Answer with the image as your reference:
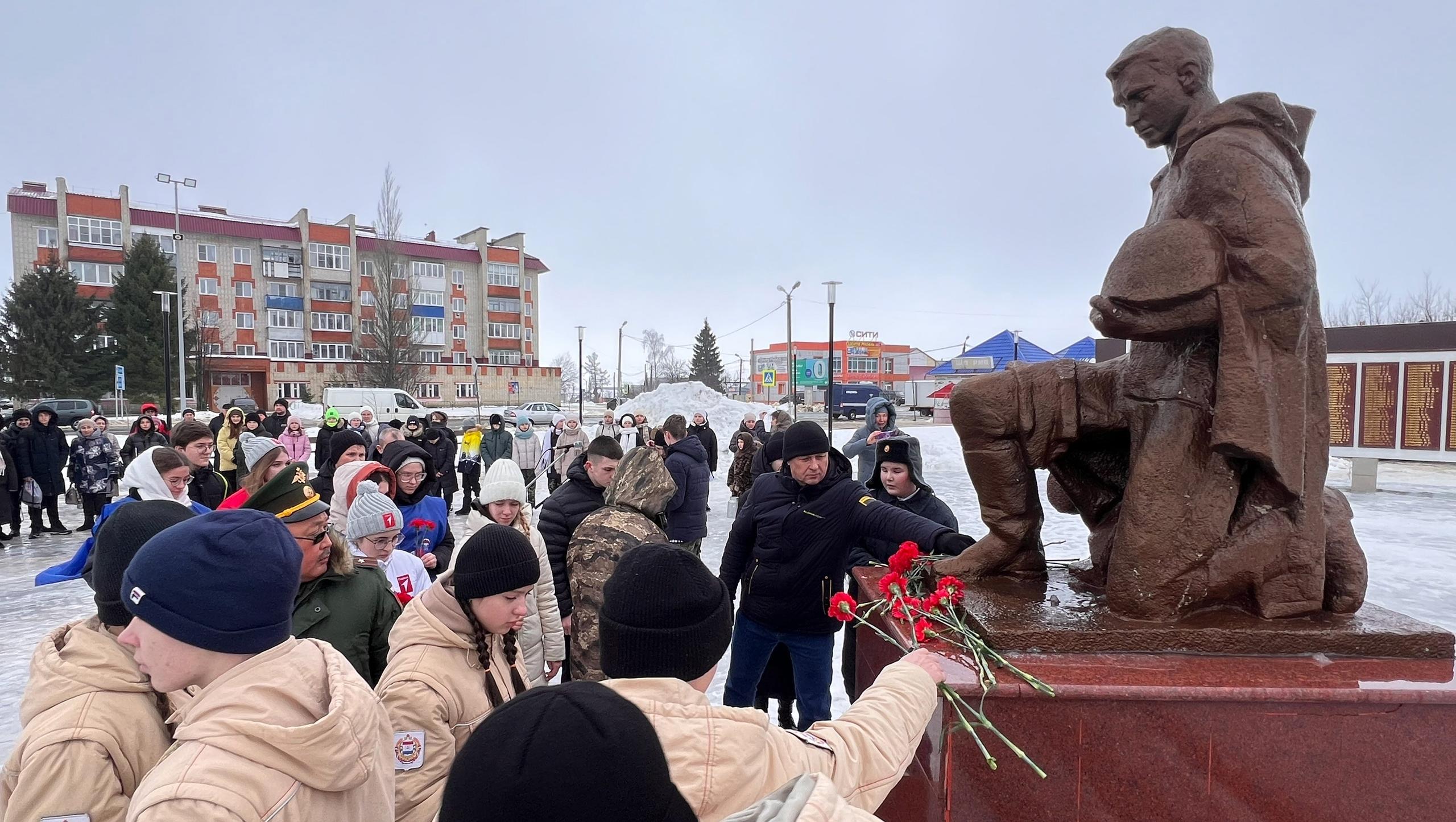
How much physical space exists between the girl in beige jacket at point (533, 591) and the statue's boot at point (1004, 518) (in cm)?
177

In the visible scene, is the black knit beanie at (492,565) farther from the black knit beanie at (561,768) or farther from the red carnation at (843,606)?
the black knit beanie at (561,768)

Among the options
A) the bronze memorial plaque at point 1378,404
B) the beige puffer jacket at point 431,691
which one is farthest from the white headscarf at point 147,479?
the bronze memorial plaque at point 1378,404

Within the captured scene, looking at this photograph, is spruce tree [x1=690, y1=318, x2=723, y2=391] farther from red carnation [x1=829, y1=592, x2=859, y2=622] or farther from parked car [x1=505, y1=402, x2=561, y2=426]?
red carnation [x1=829, y1=592, x2=859, y2=622]

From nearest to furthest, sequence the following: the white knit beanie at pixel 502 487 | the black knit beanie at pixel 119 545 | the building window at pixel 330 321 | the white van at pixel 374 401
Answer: the black knit beanie at pixel 119 545 < the white knit beanie at pixel 502 487 < the white van at pixel 374 401 < the building window at pixel 330 321

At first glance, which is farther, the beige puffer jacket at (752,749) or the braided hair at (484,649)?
the braided hair at (484,649)

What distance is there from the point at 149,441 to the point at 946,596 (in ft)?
37.5

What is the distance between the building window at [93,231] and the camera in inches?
1491

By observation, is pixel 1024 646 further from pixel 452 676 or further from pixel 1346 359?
pixel 1346 359

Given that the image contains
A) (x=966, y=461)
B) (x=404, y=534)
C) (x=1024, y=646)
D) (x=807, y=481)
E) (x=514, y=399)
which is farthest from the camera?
(x=514, y=399)

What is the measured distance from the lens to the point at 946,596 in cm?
242

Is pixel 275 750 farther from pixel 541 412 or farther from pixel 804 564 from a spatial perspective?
pixel 541 412

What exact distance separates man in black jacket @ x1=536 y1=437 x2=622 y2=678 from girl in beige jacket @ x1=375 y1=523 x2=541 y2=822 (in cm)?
159

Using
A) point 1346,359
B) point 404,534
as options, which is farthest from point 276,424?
point 1346,359

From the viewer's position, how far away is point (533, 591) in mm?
3568
